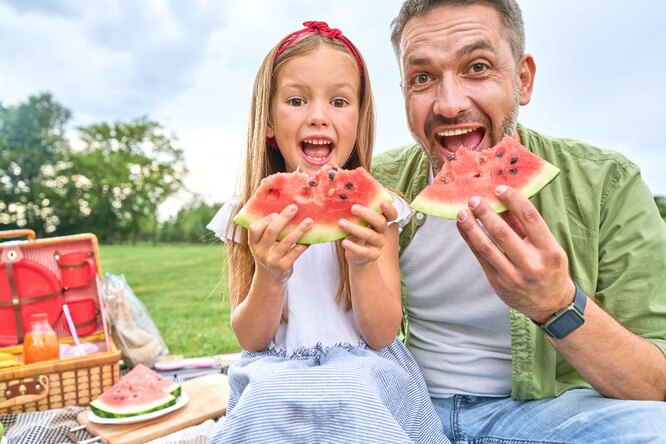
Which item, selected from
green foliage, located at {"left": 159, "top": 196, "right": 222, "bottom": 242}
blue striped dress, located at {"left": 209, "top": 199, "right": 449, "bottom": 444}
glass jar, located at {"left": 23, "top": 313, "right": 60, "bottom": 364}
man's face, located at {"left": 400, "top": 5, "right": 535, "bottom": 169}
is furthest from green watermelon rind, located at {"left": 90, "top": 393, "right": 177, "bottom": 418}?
green foliage, located at {"left": 159, "top": 196, "right": 222, "bottom": 242}

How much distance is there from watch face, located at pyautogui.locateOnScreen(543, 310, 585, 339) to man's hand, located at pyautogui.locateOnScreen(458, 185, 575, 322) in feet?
0.16

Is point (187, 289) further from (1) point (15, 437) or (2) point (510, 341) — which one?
(2) point (510, 341)

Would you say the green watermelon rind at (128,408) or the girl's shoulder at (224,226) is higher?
the girl's shoulder at (224,226)

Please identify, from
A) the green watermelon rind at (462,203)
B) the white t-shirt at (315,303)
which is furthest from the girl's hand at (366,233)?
the white t-shirt at (315,303)

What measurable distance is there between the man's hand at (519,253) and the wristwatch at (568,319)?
0.03 m

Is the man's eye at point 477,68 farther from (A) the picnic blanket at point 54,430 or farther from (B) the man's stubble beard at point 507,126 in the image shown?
(A) the picnic blanket at point 54,430

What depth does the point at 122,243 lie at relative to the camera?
40750mm

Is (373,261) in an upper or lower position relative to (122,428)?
upper

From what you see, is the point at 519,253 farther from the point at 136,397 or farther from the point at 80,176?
the point at 80,176

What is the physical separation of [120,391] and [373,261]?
245 cm

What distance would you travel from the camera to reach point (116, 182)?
38906 millimetres

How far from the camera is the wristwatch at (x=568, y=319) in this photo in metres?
2.01

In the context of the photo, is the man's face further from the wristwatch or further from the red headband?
the wristwatch

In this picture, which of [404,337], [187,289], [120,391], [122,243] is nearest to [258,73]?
[404,337]
